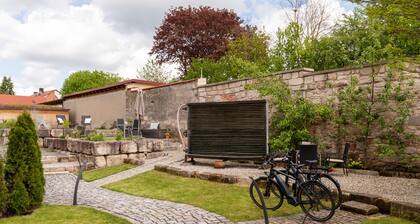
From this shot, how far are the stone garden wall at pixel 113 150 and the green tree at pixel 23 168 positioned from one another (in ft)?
15.9

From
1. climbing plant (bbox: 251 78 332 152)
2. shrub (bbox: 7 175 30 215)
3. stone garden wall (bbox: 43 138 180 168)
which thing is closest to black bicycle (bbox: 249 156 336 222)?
climbing plant (bbox: 251 78 332 152)

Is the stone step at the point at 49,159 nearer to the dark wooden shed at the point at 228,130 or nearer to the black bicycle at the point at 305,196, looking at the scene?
the dark wooden shed at the point at 228,130

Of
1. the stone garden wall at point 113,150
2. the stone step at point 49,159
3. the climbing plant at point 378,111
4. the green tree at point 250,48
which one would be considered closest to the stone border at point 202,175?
the stone garden wall at point 113,150

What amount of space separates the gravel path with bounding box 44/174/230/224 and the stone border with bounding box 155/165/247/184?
1.93 metres

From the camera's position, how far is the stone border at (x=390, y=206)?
5641mm

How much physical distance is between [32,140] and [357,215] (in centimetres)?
591

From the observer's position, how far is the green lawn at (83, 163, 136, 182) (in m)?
10.3

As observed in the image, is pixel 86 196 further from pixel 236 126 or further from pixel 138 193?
pixel 236 126

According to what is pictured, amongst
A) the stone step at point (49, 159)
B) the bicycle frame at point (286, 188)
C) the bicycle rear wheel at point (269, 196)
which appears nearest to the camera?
the bicycle frame at point (286, 188)

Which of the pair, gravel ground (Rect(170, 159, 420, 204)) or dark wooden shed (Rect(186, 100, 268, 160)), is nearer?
gravel ground (Rect(170, 159, 420, 204))

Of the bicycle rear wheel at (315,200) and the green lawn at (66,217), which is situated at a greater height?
the bicycle rear wheel at (315,200)

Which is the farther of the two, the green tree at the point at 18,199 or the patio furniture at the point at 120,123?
the patio furniture at the point at 120,123

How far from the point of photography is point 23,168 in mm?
6727

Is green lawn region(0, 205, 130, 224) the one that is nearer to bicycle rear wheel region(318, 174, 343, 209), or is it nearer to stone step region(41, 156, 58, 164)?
bicycle rear wheel region(318, 174, 343, 209)
